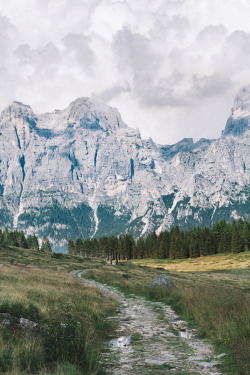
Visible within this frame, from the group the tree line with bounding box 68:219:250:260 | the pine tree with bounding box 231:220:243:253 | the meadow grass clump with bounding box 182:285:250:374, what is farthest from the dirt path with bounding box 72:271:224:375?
the tree line with bounding box 68:219:250:260

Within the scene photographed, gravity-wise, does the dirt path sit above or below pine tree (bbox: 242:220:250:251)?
below

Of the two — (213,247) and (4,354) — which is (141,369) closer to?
(4,354)

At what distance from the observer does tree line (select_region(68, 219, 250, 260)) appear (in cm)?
12541

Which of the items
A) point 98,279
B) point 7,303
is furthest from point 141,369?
point 98,279

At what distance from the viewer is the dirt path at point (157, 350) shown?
8.65 m

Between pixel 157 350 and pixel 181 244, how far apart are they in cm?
13063

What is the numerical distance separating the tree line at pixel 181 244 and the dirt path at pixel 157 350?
11452cm

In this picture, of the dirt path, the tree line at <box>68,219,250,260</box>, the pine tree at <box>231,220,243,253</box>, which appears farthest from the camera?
the tree line at <box>68,219,250,260</box>

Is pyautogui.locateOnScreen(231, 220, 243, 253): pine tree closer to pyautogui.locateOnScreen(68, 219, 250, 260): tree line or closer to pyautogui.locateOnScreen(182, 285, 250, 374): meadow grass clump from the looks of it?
pyautogui.locateOnScreen(68, 219, 250, 260): tree line

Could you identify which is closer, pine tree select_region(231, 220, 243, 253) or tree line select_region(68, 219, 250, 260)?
pine tree select_region(231, 220, 243, 253)

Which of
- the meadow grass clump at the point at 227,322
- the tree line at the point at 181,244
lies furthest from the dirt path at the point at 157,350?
the tree line at the point at 181,244

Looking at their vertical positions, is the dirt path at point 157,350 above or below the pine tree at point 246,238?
below

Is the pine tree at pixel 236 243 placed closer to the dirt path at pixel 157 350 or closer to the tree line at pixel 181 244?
the tree line at pixel 181 244

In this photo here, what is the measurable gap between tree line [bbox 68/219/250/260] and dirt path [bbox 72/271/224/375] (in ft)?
376
